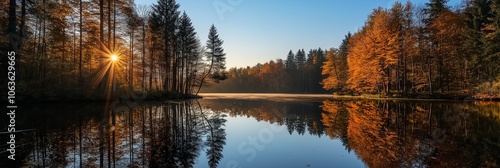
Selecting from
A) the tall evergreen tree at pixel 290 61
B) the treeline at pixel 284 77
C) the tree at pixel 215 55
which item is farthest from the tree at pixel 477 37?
the tall evergreen tree at pixel 290 61

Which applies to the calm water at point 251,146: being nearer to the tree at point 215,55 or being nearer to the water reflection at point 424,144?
the water reflection at point 424,144

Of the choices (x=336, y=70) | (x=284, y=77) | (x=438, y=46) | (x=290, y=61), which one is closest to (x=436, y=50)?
(x=438, y=46)

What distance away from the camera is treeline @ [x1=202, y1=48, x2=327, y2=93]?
104 meters

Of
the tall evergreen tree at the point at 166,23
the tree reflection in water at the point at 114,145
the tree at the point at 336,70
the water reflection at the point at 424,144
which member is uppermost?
the tall evergreen tree at the point at 166,23

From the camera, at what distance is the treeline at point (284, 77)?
103750mm

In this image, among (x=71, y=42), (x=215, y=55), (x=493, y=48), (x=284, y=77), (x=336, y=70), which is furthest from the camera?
(x=284, y=77)

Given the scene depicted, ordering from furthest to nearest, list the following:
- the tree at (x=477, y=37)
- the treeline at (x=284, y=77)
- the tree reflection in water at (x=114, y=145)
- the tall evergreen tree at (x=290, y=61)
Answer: the tall evergreen tree at (x=290, y=61) < the treeline at (x=284, y=77) < the tree at (x=477, y=37) < the tree reflection in water at (x=114, y=145)

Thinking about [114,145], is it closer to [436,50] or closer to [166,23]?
[166,23]

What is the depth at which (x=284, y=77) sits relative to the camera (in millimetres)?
111938

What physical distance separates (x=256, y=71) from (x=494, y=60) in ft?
308

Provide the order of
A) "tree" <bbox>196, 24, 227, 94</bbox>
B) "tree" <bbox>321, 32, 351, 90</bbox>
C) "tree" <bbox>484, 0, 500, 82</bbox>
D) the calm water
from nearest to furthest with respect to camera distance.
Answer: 1. the calm water
2. "tree" <bbox>484, 0, 500, 82</bbox>
3. "tree" <bbox>196, 24, 227, 94</bbox>
4. "tree" <bbox>321, 32, 351, 90</bbox>

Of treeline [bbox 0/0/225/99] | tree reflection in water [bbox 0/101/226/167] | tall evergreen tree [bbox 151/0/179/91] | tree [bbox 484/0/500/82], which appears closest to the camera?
tree reflection in water [bbox 0/101/226/167]

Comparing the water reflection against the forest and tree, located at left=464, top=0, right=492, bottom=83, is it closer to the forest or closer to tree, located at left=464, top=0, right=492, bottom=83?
the forest

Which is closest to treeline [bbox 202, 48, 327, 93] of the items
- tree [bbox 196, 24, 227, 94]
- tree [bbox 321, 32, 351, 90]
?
tree [bbox 321, 32, 351, 90]
